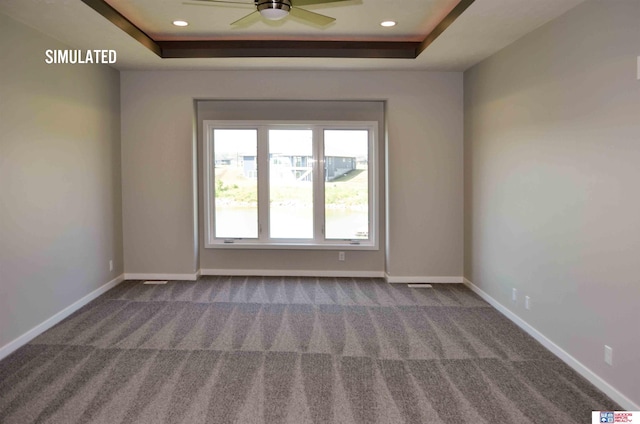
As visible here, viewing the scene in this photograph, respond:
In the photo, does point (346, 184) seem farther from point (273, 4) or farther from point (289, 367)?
point (273, 4)

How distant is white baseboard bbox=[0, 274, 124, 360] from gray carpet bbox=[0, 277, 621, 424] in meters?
0.06

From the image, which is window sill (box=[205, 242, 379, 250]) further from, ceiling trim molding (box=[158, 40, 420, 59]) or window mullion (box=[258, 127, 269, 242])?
ceiling trim molding (box=[158, 40, 420, 59])

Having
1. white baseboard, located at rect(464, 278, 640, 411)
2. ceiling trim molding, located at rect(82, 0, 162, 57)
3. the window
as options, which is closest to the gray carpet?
white baseboard, located at rect(464, 278, 640, 411)

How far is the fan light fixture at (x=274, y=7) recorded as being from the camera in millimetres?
2752

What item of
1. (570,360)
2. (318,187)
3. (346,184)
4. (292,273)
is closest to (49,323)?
(292,273)

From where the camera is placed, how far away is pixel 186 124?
549 centimetres

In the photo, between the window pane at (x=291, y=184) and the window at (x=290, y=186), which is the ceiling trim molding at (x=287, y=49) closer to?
the window at (x=290, y=186)

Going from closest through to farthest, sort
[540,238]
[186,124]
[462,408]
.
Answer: [462,408], [540,238], [186,124]

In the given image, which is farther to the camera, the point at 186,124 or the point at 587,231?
the point at 186,124

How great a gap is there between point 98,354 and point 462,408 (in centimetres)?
278

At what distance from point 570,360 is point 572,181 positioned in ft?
4.48

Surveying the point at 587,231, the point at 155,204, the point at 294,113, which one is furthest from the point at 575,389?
the point at 155,204

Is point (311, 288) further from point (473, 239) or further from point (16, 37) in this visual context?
point (16, 37)

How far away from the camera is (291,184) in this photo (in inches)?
229
